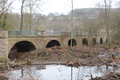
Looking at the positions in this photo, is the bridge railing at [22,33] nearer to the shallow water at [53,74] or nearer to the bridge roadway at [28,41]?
the bridge roadway at [28,41]

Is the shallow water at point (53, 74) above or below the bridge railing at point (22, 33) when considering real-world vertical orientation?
below

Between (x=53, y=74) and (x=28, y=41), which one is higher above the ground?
(x=28, y=41)

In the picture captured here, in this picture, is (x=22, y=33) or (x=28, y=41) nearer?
(x=22, y=33)

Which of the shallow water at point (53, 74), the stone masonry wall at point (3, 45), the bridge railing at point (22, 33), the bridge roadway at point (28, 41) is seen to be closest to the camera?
the shallow water at point (53, 74)

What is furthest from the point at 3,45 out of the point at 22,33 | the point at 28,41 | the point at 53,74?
the point at 53,74

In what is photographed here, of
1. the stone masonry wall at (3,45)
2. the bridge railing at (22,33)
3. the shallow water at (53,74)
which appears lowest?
the shallow water at (53,74)

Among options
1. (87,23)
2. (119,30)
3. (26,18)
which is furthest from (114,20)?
(26,18)

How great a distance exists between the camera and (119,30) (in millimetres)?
17359

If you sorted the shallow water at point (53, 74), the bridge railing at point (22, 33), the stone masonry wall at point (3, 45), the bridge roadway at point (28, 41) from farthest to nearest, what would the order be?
the bridge railing at point (22, 33) → the bridge roadway at point (28, 41) → the stone masonry wall at point (3, 45) → the shallow water at point (53, 74)

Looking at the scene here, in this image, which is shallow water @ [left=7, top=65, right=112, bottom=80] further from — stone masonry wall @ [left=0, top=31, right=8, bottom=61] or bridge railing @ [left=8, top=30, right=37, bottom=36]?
bridge railing @ [left=8, top=30, right=37, bottom=36]

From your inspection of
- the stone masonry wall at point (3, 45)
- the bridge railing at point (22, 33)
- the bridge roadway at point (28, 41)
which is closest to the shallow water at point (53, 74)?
the stone masonry wall at point (3, 45)

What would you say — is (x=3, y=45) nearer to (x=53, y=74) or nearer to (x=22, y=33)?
(x=22, y=33)

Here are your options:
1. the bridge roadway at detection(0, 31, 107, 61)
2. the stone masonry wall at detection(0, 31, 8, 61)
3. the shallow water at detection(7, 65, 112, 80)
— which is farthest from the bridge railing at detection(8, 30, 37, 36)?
the shallow water at detection(7, 65, 112, 80)

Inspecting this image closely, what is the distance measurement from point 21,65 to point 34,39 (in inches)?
308
